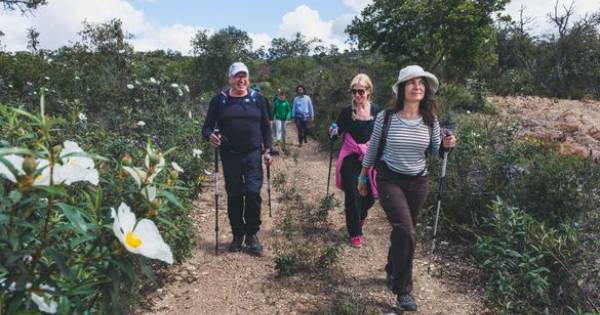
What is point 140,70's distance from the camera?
13922 millimetres

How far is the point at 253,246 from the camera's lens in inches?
210

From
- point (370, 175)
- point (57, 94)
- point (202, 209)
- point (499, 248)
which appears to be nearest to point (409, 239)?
point (499, 248)

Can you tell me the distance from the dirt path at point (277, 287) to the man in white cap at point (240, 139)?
42 cm

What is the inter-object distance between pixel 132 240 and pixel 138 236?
2cm

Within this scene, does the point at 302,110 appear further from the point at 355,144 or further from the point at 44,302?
the point at 44,302

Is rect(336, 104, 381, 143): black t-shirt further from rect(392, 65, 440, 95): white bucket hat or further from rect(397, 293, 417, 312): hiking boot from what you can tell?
rect(397, 293, 417, 312): hiking boot

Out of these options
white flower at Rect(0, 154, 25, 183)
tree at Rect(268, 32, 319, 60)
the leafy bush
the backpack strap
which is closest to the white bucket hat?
the backpack strap

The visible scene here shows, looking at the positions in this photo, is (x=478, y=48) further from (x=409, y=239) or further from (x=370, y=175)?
(x=409, y=239)

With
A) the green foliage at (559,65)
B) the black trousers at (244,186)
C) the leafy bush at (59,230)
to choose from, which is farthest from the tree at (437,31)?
the leafy bush at (59,230)

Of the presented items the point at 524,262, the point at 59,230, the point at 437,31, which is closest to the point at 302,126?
the point at 437,31

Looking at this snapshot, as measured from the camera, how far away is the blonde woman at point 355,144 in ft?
17.2

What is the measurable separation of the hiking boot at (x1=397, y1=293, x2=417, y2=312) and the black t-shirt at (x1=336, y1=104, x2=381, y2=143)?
1.82 metres

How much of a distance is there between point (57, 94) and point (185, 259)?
27.7ft

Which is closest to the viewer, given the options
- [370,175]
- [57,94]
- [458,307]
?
[458,307]
